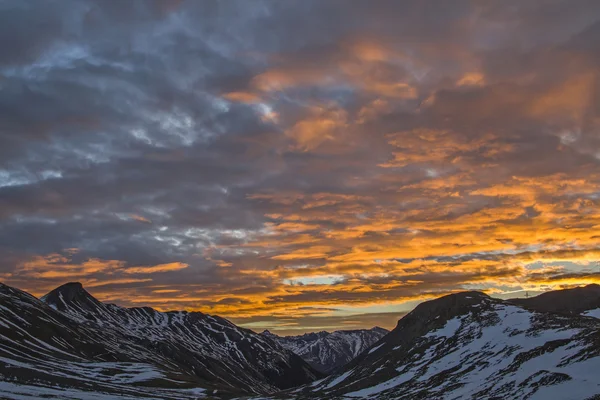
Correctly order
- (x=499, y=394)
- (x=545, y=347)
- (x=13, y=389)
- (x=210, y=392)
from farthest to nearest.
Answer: (x=210, y=392), (x=13, y=389), (x=545, y=347), (x=499, y=394)

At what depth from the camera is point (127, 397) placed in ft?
529

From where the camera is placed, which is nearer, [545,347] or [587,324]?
[545,347]

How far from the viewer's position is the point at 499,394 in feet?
349

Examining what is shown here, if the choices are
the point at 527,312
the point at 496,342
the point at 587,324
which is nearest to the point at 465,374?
the point at 496,342

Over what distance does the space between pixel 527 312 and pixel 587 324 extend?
32.1 m

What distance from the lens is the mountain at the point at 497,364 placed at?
3981 inches

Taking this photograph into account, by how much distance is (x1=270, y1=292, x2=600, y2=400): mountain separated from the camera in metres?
101

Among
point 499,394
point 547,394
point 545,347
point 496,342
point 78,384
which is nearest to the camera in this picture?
point 547,394

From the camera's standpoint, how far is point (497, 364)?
442ft

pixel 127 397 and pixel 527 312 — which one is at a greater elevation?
pixel 527 312

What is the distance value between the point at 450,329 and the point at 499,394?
308 feet

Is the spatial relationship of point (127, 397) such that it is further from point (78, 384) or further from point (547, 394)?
Answer: point (547, 394)

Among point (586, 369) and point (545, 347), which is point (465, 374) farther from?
point (586, 369)

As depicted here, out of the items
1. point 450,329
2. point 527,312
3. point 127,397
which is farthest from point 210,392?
point 527,312
